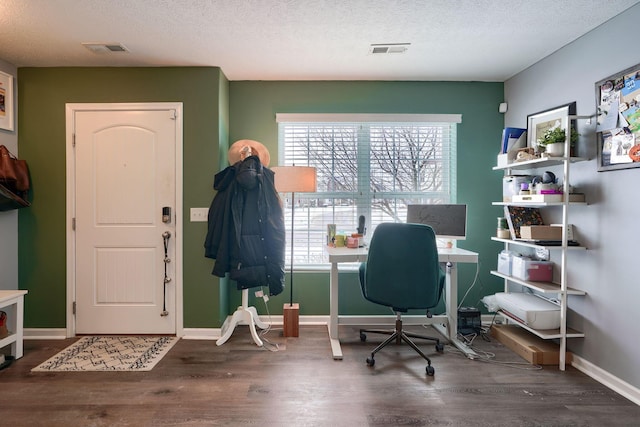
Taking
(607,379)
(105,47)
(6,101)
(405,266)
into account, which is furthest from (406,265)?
(6,101)

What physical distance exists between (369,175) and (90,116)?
2637 mm

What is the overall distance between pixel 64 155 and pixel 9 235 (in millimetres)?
832

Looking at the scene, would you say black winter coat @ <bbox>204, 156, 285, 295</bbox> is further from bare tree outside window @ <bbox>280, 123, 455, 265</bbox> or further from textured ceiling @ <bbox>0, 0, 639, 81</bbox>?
textured ceiling @ <bbox>0, 0, 639, 81</bbox>

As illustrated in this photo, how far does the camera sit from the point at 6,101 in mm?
2775

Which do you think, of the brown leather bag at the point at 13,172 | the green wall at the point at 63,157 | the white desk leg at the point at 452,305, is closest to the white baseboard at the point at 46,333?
the green wall at the point at 63,157

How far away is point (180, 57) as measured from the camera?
272 cm

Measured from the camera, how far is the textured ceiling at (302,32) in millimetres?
2027

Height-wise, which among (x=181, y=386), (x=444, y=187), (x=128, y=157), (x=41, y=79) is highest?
(x=41, y=79)

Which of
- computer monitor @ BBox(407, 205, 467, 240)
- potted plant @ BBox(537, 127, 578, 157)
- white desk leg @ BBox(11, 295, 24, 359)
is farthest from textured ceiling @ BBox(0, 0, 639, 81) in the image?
white desk leg @ BBox(11, 295, 24, 359)

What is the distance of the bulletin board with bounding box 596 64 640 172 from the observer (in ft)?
6.52

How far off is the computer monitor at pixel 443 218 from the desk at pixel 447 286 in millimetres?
167

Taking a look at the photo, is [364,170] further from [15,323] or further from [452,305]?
[15,323]

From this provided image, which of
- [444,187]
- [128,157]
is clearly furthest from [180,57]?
[444,187]

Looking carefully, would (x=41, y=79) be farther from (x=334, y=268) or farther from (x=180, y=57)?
(x=334, y=268)
